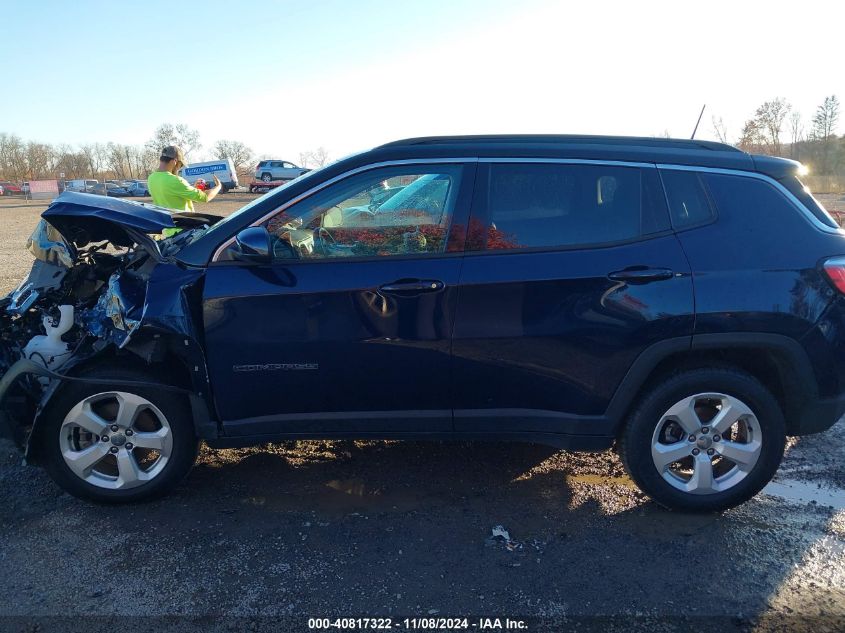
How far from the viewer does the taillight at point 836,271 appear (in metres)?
3.06

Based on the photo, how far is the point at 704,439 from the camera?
3.23m

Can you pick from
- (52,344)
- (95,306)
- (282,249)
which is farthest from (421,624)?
(52,344)

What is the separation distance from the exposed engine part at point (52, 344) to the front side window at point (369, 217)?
1.54 meters

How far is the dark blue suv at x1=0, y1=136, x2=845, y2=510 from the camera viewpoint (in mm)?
3068

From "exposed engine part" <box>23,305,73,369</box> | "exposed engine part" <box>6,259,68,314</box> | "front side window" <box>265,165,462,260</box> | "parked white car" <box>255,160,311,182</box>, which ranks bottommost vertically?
"exposed engine part" <box>23,305,73,369</box>

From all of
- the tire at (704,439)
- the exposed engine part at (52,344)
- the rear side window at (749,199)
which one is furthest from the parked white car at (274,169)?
the tire at (704,439)

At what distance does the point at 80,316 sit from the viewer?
3.66m

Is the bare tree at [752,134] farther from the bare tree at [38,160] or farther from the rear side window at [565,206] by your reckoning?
the bare tree at [38,160]

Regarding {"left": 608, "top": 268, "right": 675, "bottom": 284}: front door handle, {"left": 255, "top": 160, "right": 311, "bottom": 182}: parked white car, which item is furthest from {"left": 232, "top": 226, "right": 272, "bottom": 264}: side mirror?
{"left": 255, "top": 160, "right": 311, "bottom": 182}: parked white car

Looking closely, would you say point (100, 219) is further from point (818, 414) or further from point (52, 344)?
point (818, 414)

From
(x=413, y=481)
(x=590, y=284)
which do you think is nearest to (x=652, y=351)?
(x=590, y=284)

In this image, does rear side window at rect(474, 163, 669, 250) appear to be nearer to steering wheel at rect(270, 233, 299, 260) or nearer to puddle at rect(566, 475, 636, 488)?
steering wheel at rect(270, 233, 299, 260)

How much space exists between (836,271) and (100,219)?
412cm

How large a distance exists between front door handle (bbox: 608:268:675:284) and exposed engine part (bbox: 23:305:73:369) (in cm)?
316
